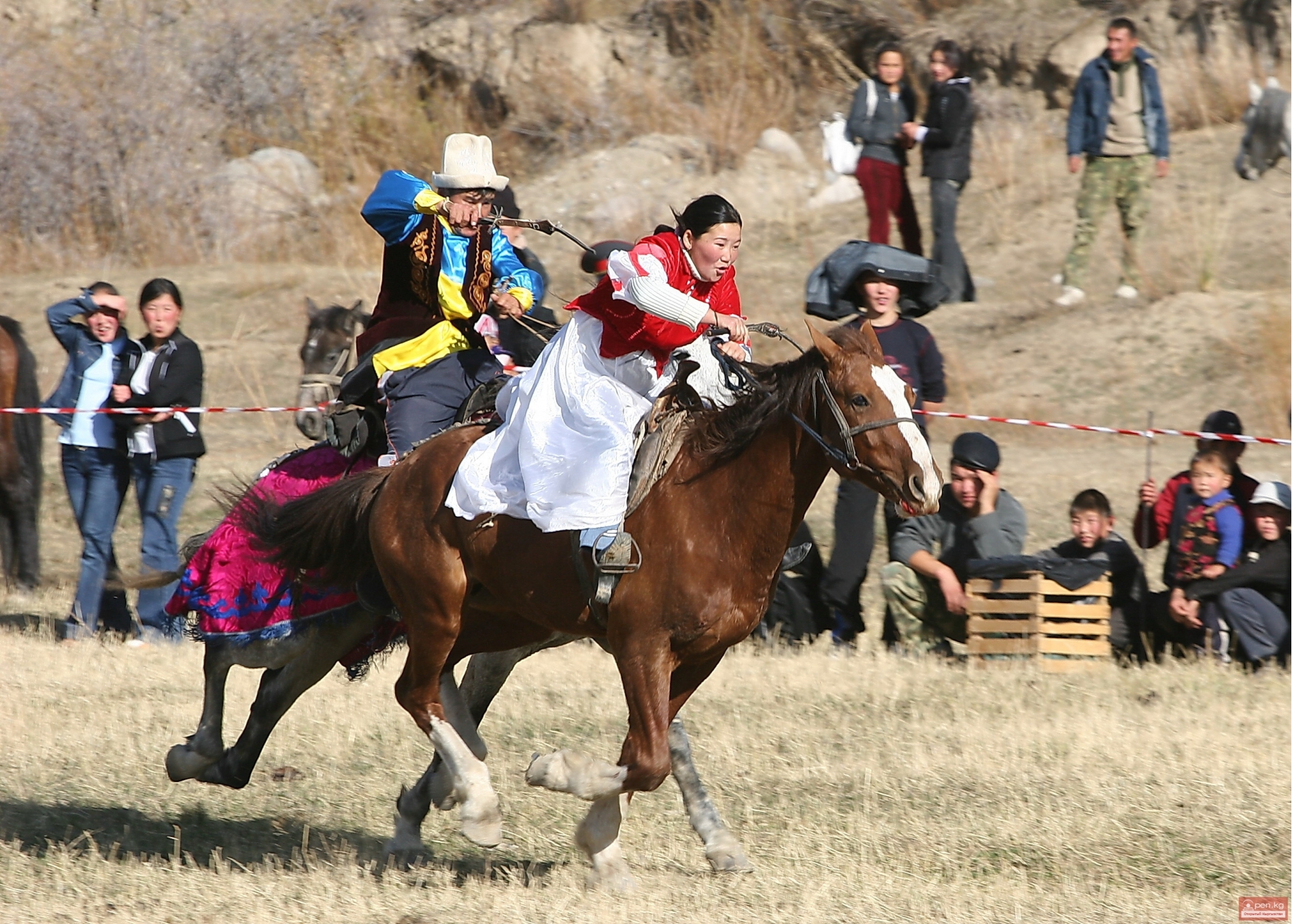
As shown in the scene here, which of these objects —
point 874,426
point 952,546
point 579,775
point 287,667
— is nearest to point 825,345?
point 874,426

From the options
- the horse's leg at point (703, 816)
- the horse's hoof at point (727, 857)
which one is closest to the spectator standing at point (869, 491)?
the horse's leg at point (703, 816)

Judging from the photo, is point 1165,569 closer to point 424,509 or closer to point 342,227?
point 424,509

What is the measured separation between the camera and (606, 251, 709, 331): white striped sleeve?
16.9 feet

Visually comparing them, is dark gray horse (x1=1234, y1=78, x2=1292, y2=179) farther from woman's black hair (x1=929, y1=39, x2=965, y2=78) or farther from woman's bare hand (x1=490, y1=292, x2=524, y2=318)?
woman's bare hand (x1=490, y1=292, x2=524, y2=318)

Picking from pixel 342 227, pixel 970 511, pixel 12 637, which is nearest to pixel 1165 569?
pixel 970 511

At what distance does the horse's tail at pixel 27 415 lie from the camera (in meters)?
10.8

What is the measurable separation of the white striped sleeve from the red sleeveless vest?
76mm

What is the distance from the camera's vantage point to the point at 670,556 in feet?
17.1

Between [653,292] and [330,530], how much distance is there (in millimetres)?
1701

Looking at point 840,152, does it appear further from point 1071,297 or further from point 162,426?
point 162,426

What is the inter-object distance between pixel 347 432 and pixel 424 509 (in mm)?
857

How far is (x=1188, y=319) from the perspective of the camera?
50.5 feet

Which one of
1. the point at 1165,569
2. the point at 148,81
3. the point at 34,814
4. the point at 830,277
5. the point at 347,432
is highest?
the point at 148,81

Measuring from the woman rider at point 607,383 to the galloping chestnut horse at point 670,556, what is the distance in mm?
133
